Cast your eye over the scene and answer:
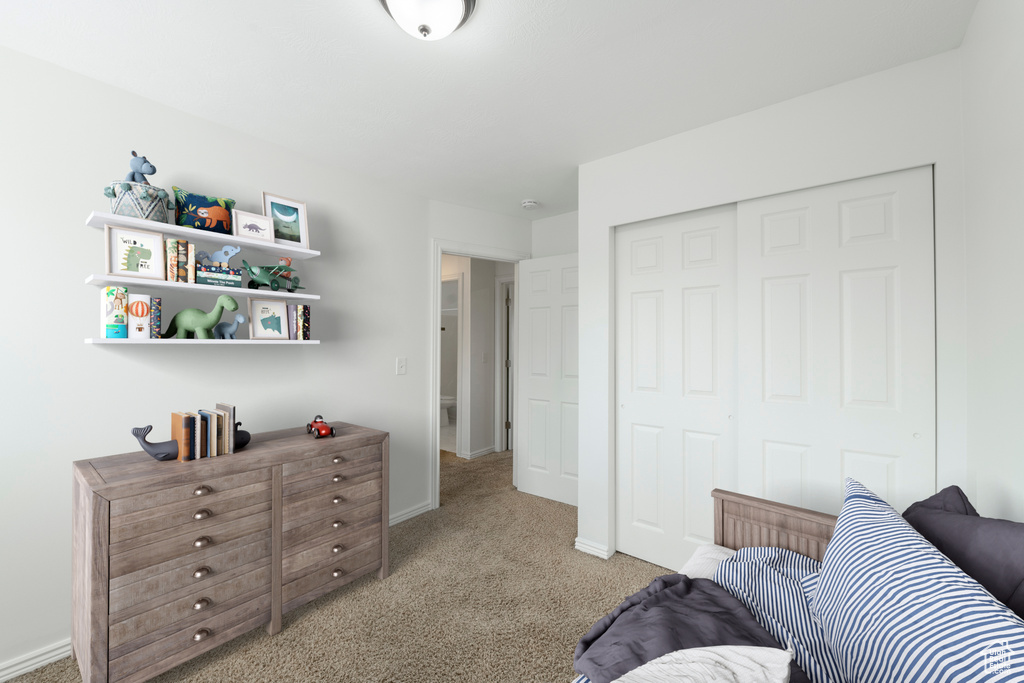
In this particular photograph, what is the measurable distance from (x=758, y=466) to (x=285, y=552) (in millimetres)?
2244

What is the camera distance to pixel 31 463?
1758 millimetres

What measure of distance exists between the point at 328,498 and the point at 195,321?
1017 millimetres

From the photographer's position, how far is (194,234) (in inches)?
78.0

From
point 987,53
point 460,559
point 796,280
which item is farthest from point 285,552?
point 987,53

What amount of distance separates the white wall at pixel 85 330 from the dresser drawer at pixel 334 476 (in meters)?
0.59

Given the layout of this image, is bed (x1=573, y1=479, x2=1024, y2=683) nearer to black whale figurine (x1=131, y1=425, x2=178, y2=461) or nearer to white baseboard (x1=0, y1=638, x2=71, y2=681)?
black whale figurine (x1=131, y1=425, x2=178, y2=461)

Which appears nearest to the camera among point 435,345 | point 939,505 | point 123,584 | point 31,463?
point 939,505

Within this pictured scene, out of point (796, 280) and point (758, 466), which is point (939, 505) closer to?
point (758, 466)

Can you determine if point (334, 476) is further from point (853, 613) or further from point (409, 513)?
point (853, 613)

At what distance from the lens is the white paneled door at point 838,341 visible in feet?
5.78

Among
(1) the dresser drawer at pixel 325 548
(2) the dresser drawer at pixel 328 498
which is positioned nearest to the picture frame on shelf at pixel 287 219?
(2) the dresser drawer at pixel 328 498

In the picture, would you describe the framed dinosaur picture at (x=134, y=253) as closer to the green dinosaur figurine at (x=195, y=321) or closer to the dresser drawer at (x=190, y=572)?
the green dinosaur figurine at (x=195, y=321)

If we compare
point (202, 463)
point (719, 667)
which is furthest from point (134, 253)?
point (719, 667)

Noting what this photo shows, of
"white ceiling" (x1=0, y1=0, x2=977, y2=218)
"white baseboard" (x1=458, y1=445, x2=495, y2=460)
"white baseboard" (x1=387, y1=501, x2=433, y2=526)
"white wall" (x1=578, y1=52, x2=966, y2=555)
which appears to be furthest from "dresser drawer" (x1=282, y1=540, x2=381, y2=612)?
"white baseboard" (x1=458, y1=445, x2=495, y2=460)
